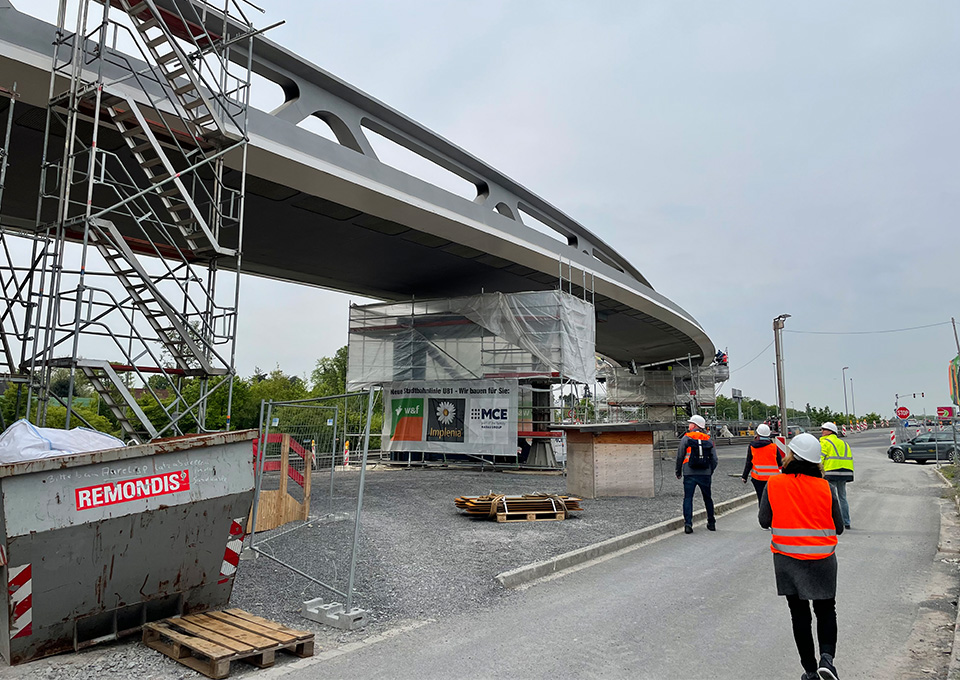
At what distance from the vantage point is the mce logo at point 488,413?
20.9 m

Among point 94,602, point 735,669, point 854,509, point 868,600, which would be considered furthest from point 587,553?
point 854,509

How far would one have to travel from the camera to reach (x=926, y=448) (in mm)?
26766

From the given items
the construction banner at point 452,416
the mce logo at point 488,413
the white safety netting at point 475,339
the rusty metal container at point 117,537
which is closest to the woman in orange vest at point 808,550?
the rusty metal container at point 117,537

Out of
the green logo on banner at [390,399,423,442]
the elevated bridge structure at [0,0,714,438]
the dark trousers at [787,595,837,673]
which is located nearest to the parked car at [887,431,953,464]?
the elevated bridge structure at [0,0,714,438]

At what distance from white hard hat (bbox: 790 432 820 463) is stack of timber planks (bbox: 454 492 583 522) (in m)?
7.31

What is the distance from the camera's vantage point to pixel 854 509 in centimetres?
1349

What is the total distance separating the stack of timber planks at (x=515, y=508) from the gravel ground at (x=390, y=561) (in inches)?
8.5

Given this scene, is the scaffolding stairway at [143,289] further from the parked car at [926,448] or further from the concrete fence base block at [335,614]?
the parked car at [926,448]

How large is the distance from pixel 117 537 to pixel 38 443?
36.2 inches

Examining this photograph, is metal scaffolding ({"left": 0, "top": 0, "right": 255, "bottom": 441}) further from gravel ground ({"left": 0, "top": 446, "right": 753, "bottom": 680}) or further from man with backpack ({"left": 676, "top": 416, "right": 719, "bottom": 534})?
man with backpack ({"left": 676, "top": 416, "right": 719, "bottom": 534})

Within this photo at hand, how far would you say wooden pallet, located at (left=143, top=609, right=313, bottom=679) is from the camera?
4648 millimetres

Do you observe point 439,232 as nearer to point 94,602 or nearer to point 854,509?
point 854,509

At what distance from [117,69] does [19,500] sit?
756 cm

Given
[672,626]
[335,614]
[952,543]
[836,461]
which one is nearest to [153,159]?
[335,614]
